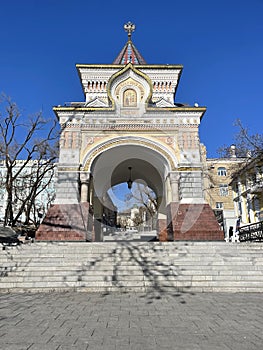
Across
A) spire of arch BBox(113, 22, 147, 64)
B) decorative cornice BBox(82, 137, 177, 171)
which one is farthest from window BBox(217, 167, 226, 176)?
decorative cornice BBox(82, 137, 177, 171)

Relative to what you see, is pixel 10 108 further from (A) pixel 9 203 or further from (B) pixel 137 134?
(B) pixel 137 134

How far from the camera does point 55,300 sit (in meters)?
6.20

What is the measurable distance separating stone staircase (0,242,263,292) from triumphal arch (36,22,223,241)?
217cm

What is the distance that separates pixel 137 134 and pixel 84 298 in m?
9.40

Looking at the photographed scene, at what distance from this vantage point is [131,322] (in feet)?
14.5

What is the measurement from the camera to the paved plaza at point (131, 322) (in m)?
3.51

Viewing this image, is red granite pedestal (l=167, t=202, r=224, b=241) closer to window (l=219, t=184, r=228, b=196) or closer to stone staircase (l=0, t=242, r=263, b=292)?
stone staircase (l=0, t=242, r=263, b=292)

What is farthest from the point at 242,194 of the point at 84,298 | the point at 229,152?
the point at 84,298

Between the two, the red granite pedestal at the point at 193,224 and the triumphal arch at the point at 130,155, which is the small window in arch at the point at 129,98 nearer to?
the triumphal arch at the point at 130,155

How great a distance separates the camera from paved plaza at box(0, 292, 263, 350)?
138 inches

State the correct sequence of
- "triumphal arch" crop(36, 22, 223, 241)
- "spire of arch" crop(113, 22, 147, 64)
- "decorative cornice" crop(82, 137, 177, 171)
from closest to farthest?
1. "triumphal arch" crop(36, 22, 223, 241)
2. "decorative cornice" crop(82, 137, 177, 171)
3. "spire of arch" crop(113, 22, 147, 64)

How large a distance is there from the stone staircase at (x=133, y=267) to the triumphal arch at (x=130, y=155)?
7.11ft

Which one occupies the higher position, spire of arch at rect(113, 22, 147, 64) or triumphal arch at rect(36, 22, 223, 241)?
spire of arch at rect(113, 22, 147, 64)

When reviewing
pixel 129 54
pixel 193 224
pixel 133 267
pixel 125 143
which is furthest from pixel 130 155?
pixel 129 54
